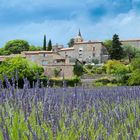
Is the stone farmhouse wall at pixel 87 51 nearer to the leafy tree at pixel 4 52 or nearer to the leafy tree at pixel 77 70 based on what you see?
the leafy tree at pixel 4 52

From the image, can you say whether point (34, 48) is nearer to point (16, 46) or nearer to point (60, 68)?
point (16, 46)

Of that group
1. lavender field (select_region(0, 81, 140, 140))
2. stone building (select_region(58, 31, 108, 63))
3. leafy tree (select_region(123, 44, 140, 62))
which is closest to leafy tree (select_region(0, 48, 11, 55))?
stone building (select_region(58, 31, 108, 63))

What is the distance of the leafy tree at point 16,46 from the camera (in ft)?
301

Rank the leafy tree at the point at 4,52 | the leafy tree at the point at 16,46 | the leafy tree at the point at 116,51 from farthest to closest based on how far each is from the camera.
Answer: the leafy tree at the point at 16,46 → the leafy tree at the point at 4,52 → the leafy tree at the point at 116,51

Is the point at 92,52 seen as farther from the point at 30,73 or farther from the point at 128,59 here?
the point at 30,73

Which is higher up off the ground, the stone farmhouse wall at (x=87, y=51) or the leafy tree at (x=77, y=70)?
the stone farmhouse wall at (x=87, y=51)

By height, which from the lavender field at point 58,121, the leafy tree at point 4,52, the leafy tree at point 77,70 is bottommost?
the leafy tree at point 77,70

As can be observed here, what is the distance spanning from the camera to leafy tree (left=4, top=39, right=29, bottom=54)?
9162cm

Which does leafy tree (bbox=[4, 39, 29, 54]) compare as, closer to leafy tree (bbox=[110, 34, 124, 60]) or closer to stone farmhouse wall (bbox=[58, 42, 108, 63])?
stone farmhouse wall (bbox=[58, 42, 108, 63])

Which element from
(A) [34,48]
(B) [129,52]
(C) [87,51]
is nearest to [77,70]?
(B) [129,52]

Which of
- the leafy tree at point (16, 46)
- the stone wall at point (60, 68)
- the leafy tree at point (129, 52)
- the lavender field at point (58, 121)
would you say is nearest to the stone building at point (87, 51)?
the leafy tree at point (129, 52)

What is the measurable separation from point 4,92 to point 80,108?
1.86 ft

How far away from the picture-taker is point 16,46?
9175cm

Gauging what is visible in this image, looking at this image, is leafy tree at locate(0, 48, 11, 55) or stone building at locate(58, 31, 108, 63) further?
leafy tree at locate(0, 48, 11, 55)
